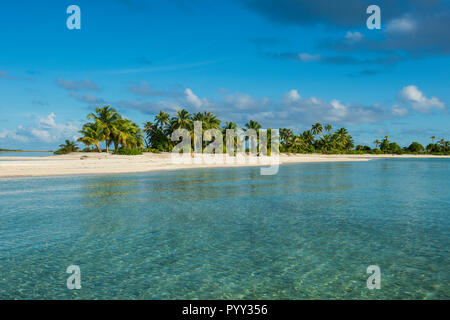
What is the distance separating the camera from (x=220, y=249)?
9.45 metres

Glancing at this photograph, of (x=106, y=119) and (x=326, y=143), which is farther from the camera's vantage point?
(x=326, y=143)

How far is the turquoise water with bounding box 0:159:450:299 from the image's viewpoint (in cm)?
681

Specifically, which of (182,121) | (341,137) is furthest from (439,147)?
(182,121)

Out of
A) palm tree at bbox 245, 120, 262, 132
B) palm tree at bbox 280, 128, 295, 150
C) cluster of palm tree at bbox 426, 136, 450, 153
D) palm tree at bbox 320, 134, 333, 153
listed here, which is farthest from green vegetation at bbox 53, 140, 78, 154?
cluster of palm tree at bbox 426, 136, 450, 153

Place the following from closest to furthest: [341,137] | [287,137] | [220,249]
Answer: [220,249], [287,137], [341,137]

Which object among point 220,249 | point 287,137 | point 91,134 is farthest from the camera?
point 287,137

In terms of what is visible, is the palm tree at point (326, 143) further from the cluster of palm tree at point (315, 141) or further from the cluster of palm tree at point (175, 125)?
the cluster of palm tree at point (175, 125)

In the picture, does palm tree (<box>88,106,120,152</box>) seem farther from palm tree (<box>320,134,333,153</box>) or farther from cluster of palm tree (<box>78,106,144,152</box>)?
palm tree (<box>320,134,333,153</box>)

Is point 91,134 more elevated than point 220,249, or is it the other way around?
point 91,134

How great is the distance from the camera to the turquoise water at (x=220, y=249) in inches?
268

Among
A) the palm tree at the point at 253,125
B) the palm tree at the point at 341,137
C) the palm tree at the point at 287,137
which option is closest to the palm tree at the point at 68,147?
the palm tree at the point at 253,125

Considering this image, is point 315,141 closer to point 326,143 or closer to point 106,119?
point 326,143
